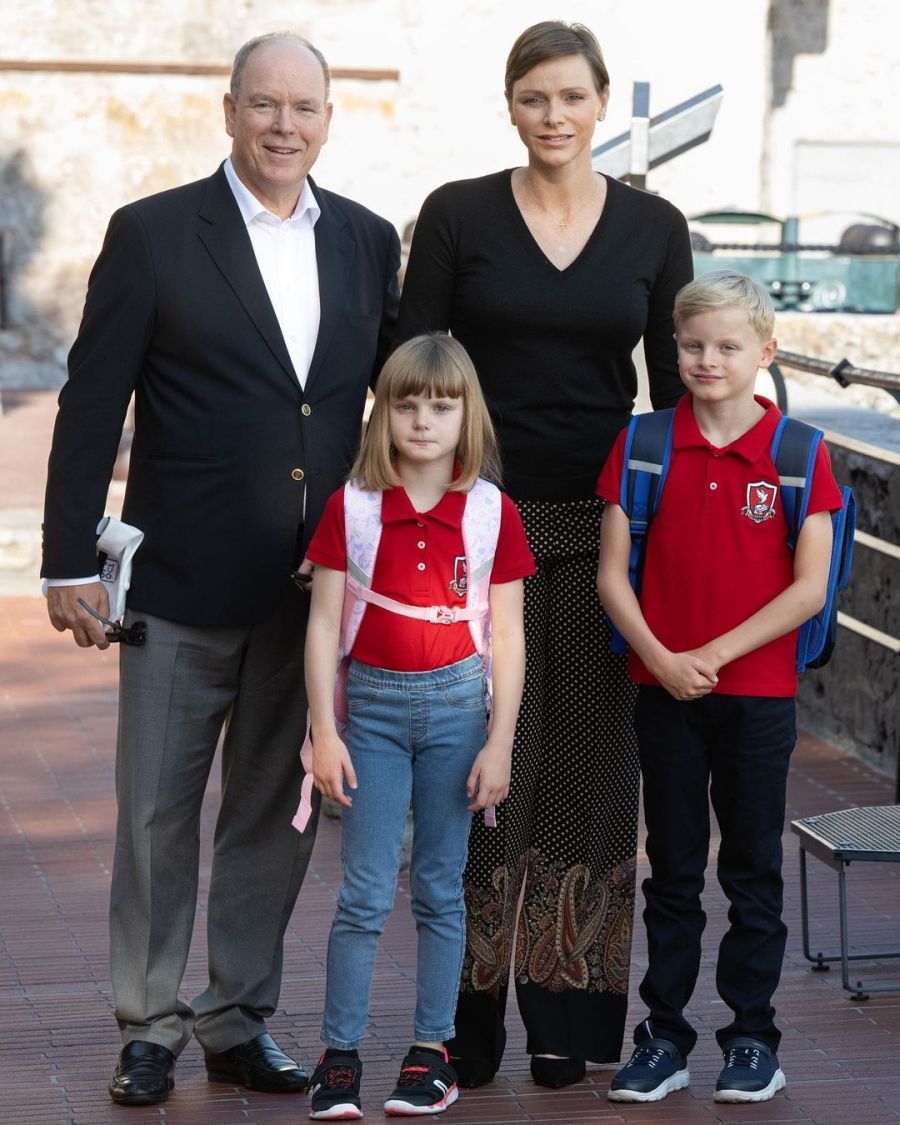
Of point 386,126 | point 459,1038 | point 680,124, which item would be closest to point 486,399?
point 459,1038

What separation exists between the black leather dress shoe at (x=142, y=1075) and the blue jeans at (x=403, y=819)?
1.14 ft

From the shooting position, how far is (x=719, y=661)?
11.8 ft

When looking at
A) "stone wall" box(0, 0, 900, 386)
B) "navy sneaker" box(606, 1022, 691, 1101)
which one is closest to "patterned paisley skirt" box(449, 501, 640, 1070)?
"navy sneaker" box(606, 1022, 691, 1101)

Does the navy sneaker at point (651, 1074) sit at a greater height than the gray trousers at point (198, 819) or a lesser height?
lesser

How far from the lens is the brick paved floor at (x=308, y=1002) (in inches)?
145

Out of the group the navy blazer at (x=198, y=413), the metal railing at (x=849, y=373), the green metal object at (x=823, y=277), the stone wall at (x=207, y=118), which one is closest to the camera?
the navy blazer at (x=198, y=413)

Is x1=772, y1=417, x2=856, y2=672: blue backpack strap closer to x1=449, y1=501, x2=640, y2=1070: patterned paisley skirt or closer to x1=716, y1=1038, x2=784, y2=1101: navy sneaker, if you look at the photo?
x1=449, y1=501, x2=640, y2=1070: patterned paisley skirt

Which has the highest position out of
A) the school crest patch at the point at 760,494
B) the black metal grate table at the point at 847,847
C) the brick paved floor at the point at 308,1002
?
the school crest patch at the point at 760,494

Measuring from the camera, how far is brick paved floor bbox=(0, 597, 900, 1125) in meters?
3.69

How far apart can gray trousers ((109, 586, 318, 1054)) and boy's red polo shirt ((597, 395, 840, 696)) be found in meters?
0.73

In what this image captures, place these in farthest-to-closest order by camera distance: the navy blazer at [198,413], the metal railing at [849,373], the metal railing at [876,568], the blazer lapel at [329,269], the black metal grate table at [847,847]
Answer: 1. the metal railing at [876,568]
2. the metal railing at [849,373]
3. the black metal grate table at [847,847]
4. the blazer lapel at [329,269]
5. the navy blazer at [198,413]

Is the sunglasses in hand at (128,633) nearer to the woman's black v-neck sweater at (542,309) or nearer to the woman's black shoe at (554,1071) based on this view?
the woman's black v-neck sweater at (542,309)

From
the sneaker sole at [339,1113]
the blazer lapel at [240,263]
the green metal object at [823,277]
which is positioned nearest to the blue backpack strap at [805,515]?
the blazer lapel at [240,263]

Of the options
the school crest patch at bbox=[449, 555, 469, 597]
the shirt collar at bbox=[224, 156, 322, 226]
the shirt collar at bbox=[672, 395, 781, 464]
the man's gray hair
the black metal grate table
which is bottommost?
the black metal grate table
